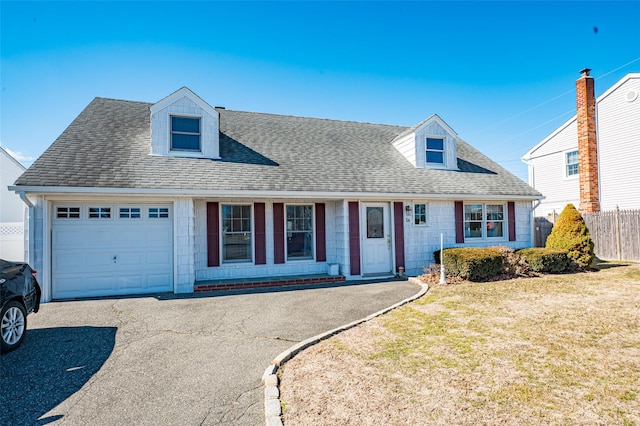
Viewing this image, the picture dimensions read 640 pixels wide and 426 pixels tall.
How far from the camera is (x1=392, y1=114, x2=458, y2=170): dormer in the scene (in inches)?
532

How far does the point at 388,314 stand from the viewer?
6875 millimetres

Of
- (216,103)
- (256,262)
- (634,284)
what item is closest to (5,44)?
(216,103)

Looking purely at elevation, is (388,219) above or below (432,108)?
below

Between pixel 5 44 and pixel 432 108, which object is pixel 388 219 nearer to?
pixel 432 108

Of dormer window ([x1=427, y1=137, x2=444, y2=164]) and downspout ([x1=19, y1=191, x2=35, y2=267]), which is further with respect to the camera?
dormer window ([x1=427, y1=137, x2=444, y2=164])

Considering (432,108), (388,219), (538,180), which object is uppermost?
(432,108)

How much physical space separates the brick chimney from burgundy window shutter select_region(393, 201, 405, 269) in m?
10.3

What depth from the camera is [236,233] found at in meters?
10.9

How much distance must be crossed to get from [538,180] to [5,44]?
81.4 feet

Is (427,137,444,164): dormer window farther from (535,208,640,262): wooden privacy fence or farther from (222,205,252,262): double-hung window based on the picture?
(222,205,252,262): double-hung window

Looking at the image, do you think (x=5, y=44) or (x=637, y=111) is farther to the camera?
(x=637, y=111)

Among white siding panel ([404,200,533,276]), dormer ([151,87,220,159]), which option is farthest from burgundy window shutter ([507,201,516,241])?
dormer ([151,87,220,159])

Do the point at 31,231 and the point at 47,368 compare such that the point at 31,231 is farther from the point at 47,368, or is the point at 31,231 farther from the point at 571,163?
the point at 571,163

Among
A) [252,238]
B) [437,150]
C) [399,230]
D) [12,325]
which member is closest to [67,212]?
[12,325]
